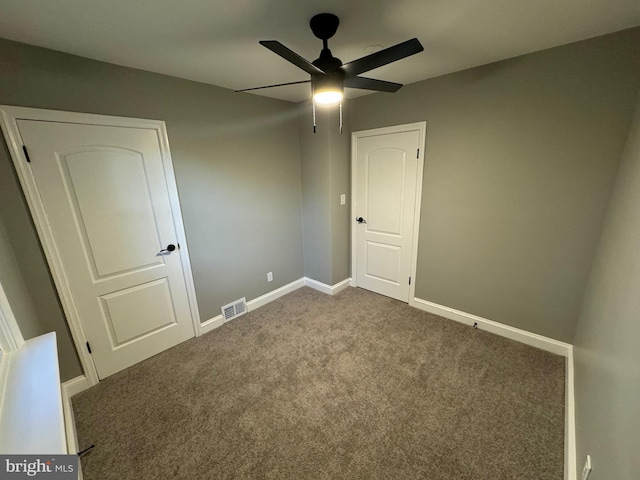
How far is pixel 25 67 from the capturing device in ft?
5.03

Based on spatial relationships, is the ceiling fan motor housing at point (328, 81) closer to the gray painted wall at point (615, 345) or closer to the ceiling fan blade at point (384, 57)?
the ceiling fan blade at point (384, 57)

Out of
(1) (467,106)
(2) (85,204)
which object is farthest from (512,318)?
(2) (85,204)

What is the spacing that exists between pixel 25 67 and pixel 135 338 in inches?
78.7

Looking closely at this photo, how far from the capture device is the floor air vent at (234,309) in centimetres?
278

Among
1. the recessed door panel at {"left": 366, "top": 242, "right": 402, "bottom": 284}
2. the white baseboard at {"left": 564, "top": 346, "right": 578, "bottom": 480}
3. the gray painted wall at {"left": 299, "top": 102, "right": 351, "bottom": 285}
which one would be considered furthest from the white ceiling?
the white baseboard at {"left": 564, "top": 346, "right": 578, "bottom": 480}

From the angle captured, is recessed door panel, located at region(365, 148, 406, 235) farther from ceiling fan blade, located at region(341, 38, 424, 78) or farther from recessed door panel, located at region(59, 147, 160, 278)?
recessed door panel, located at region(59, 147, 160, 278)

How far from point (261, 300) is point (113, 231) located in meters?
1.65

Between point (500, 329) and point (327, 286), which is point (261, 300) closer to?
point (327, 286)

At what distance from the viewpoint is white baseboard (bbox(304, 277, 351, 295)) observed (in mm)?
3364

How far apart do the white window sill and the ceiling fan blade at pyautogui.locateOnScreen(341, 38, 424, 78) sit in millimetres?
1939

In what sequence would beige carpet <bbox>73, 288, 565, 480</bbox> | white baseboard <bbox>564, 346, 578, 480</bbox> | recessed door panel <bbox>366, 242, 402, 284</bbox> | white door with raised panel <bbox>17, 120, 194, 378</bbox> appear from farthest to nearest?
1. recessed door panel <bbox>366, 242, 402, 284</bbox>
2. white door with raised panel <bbox>17, 120, 194, 378</bbox>
3. beige carpet <bbox>73, 288, 565, 480</bbox>
4. white baseboard <bbox>564, 346, 578, 480</bbox>

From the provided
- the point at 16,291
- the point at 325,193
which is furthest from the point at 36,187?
the point at 325,193

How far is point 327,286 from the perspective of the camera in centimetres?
338

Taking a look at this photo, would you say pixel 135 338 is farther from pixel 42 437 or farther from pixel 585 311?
pixel 585 311
